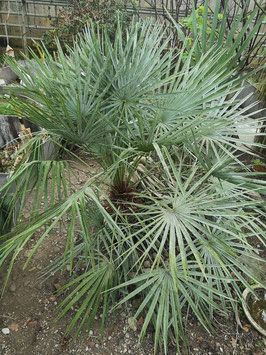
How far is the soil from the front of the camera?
1.31 metres

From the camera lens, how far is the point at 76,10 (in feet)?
14.5

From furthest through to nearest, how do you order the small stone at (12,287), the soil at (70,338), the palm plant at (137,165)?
the small stone at (12,287) → the soil at (70,338) → the palm plant at (137,165)

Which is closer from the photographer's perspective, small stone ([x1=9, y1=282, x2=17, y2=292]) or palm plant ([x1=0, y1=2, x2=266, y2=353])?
Answer: palm plant ([x1=0, y1=2, x2=266, y2=353])

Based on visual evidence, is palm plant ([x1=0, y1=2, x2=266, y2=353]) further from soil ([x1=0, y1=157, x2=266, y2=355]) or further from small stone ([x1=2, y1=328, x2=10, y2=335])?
small stone ([x1=2, y1=328, x2=10, y2=335])

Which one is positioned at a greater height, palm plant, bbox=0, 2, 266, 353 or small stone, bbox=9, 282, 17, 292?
palm plant, bbox=0, 2, 266, 353

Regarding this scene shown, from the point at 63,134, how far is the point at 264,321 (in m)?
1.27

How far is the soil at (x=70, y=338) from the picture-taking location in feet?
4.30

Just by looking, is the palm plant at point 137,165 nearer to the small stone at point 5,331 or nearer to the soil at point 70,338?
the soil at point 70,338

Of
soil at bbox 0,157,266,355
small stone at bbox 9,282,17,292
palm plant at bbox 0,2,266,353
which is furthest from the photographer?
small stone at bbox 9,282,17,292

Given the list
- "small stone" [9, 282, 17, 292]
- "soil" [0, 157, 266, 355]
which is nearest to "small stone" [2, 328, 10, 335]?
"soil" [0, 157, 266, 355]

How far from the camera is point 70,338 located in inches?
52.7

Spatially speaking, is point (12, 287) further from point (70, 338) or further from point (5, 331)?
point (70, 338)

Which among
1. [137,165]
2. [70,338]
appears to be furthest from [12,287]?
[137,165]

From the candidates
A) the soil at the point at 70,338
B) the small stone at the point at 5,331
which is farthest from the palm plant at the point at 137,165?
the small stone at the point at 5,331
